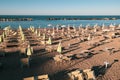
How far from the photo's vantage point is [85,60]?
1795 cm

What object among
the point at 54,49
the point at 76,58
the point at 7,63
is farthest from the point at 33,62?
the point at 54,49

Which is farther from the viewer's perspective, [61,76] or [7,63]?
[7,63]

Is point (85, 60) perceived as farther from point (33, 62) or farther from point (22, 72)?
point (22, 72)

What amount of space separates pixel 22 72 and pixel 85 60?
5.21 metres

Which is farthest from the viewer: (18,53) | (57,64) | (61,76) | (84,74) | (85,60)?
(18,53)

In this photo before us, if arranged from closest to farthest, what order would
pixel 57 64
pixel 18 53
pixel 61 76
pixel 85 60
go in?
1. pixel 61 76
2. pixel 57 64
3. pixel 85 60
4. pixel 18 53

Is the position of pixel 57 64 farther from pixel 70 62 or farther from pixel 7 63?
pixel 7 63

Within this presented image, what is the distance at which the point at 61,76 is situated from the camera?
13.9 metres

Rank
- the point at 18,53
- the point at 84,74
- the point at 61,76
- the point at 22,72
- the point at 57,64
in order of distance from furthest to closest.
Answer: the point at 18,53 → the point at 57,64 → the point at 22,72 → the point at 61,76 → the point at 84,74

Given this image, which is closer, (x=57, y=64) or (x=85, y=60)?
(x=57, y=64)

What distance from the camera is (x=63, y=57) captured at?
700 inches

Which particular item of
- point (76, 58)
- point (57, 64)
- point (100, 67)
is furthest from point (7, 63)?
point (100, 67)

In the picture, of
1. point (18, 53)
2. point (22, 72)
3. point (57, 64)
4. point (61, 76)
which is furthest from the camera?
point (18, 53)

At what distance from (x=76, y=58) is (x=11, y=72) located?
5.57 metres
